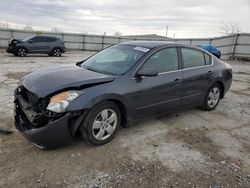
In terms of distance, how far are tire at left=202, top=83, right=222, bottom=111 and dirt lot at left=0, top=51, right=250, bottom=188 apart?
2.54ft

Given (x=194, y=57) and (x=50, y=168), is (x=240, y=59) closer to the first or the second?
(x=194, y=57)

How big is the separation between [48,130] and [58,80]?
0.76 metres

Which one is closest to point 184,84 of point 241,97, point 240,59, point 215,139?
point 215,139

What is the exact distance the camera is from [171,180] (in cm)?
277

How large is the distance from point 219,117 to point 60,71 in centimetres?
341

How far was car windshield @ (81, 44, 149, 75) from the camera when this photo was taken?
3.79m

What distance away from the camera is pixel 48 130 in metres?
2.89

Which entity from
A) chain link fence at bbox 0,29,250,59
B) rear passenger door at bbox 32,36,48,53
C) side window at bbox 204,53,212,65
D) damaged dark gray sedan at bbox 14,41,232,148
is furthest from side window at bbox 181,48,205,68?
chain link fence at bbox 0,29,250,59

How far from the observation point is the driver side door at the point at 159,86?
369cm

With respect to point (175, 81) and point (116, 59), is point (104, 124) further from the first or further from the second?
point (175, 81)

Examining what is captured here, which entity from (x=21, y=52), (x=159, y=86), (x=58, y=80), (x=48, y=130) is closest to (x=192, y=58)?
(x=159, y=86)

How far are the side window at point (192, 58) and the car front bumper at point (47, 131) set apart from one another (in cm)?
261

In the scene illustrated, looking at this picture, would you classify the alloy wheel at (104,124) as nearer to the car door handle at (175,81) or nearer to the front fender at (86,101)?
the front fender at (86,101)

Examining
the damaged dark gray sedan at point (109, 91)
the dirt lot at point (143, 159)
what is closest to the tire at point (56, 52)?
the dirt lot at point (143, 159)
